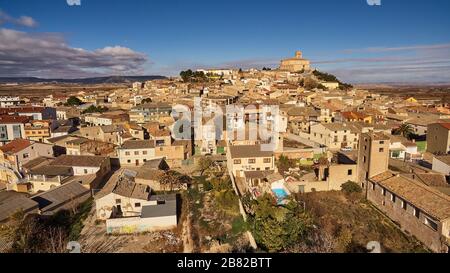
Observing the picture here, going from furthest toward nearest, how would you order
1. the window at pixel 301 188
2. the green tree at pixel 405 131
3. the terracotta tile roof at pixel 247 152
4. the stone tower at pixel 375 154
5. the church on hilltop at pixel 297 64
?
the church on hilltop at pixel 297 64 < the green tree at pixel 405 131 < the terracotta tile roof at pixel 247 152 < the window at pixel 301 188 < the stone tower at pixel 375 154

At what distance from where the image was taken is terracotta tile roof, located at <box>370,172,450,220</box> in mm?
8953

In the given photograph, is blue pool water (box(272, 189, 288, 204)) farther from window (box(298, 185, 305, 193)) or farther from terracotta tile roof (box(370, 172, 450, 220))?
terracotta tile roof (box(370, 172, 450, 220))

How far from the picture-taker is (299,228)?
865cm

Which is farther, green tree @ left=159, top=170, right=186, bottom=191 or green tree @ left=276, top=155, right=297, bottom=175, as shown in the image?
green tree @ left=276, top=155, right=297, bottom=175

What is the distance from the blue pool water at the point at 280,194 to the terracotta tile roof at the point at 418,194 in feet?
12.3

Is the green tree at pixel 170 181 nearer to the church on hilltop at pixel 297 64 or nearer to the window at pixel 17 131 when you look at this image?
the window at pixel 17 131

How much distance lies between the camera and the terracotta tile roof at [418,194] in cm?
895

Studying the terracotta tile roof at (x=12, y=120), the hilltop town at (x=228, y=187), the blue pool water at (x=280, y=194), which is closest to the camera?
the hilltop town at (x=228, y=187)

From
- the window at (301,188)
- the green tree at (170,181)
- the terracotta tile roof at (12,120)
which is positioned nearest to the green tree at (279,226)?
the window at (301,188)

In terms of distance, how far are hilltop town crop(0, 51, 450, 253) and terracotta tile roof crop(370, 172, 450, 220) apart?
0.05 m

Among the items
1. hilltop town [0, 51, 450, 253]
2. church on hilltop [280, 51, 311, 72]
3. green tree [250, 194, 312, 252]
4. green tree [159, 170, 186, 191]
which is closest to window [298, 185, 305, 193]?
hilltop town [0, 51, 450, 253]

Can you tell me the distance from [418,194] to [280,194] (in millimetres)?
4771

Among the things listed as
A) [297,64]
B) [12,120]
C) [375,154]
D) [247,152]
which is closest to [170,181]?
[247,152]

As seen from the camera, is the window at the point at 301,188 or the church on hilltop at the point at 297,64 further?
the church on hilltop at the point at 297,64
